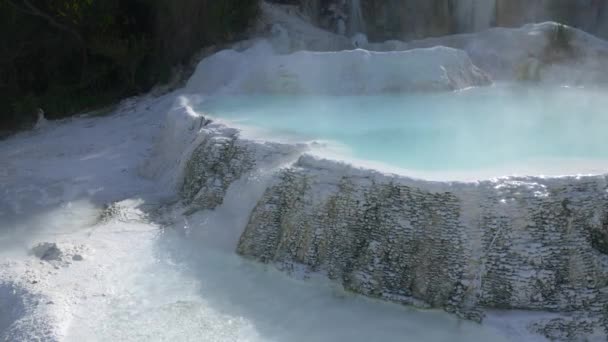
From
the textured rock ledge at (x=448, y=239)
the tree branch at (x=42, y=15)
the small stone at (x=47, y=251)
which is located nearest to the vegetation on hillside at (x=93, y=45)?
the tree branch at (x=42, y=15)

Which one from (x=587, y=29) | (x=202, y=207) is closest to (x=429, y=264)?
(x=202, y=207)

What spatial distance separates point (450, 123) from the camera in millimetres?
5223

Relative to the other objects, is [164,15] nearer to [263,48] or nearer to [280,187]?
[263,48]

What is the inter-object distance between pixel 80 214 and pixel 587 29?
7356 mm

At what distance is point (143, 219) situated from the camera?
195 inches

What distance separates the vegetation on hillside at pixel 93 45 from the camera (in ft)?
26.9

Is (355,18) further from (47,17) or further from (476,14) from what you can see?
(47,17)

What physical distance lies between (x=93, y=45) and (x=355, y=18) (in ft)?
→ 11.5

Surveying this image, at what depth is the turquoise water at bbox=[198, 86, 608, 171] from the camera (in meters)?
4.28

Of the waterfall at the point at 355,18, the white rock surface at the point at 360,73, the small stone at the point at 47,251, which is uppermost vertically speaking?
the white rock surface at the point at 360,73

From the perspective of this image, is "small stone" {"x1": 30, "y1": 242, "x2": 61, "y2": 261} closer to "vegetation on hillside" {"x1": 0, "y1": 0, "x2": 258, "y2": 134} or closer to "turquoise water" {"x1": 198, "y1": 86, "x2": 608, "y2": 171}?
"turquoise water" {"x1": 198, "y1": 86, "x2": 608, "y2": 171}

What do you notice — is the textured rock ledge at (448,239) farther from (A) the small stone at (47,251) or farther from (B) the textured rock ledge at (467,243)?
(A) the small stone at (47,251)

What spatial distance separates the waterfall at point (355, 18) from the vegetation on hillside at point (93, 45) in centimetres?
158

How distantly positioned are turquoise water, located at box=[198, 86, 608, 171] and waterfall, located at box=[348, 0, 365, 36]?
3.17 meters
